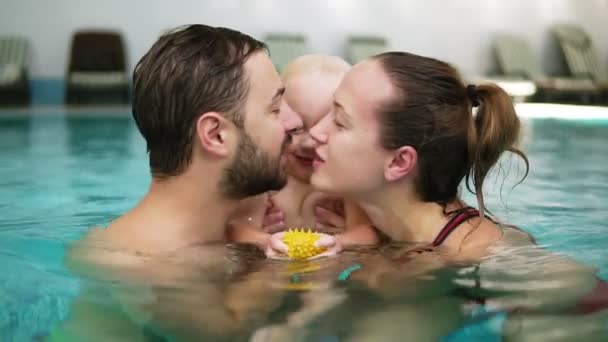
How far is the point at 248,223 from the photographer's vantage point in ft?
9.12

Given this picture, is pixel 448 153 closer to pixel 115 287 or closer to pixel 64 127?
pixel 115 287

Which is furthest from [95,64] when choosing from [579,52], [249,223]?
[249,223]

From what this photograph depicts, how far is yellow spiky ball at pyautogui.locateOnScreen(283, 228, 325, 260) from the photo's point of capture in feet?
7.80

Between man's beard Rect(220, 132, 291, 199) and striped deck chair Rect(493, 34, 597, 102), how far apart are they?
37.9ft

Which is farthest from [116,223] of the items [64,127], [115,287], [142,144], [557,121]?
[557,121]

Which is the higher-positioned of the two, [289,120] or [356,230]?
[289,120]

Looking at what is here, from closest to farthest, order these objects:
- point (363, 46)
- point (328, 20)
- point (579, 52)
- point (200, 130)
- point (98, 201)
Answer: point (200, 130) < point (98, 201) < point (363, 46) < point (328, 20) < point (579, 52)

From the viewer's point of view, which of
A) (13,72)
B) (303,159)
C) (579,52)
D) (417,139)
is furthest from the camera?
(579,52)

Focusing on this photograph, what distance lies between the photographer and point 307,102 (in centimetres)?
279

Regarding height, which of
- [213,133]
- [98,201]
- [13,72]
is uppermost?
[213,133]

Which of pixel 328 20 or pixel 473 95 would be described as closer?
pixel 473 95

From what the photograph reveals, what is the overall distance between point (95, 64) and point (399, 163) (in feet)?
33.9

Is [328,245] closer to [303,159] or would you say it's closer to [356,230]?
[356,230]

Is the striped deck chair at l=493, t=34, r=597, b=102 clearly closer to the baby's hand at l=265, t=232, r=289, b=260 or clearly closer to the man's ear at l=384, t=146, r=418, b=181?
the man's ear at l=384, t=146, r=418, b=181
